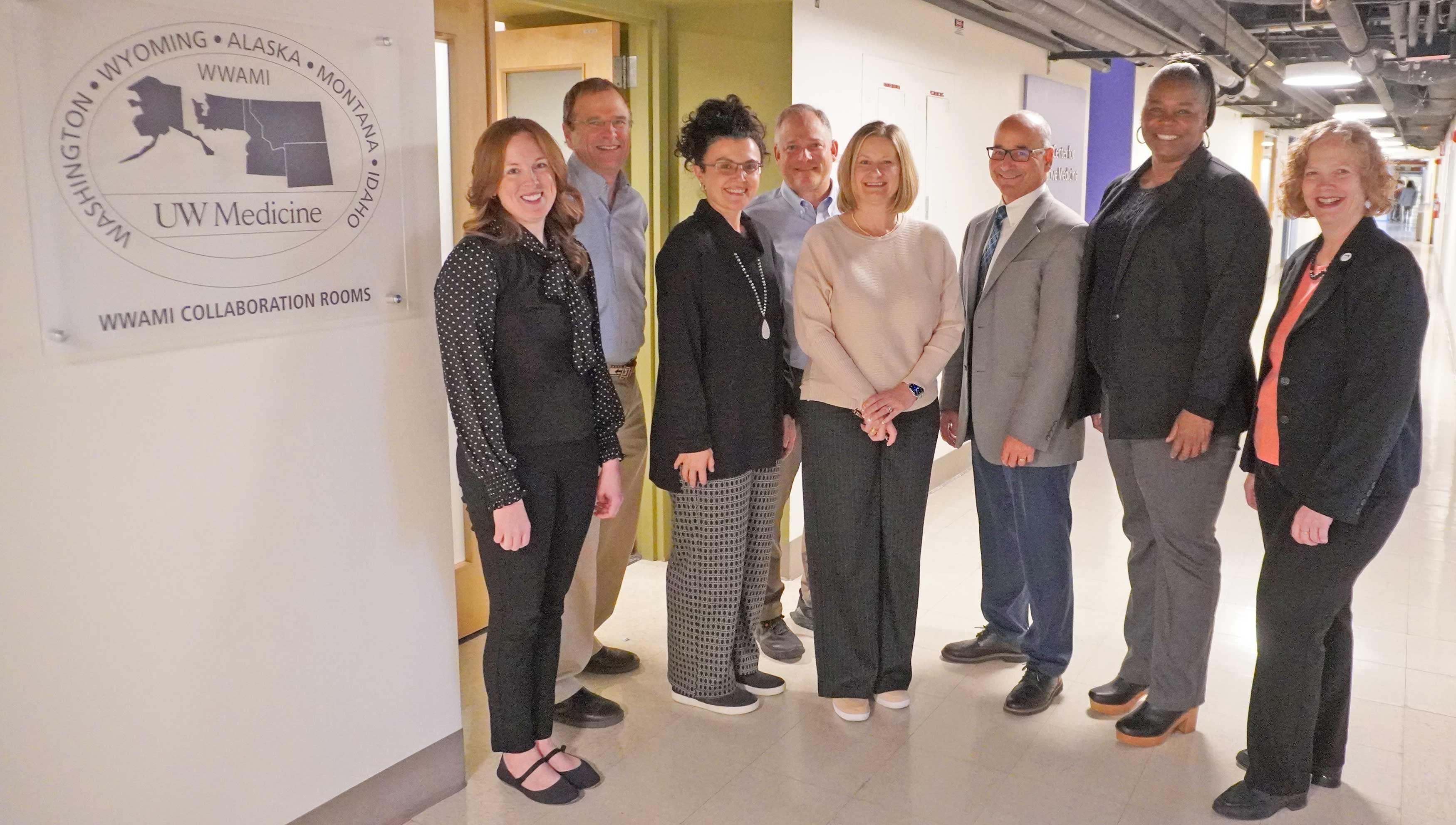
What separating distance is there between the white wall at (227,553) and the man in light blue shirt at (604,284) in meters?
0.54

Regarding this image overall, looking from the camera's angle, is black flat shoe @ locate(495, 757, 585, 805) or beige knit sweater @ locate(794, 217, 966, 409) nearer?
black flat shoe @ locate(495, 757, 585, 805)

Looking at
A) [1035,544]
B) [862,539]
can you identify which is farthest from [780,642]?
[1035,544]

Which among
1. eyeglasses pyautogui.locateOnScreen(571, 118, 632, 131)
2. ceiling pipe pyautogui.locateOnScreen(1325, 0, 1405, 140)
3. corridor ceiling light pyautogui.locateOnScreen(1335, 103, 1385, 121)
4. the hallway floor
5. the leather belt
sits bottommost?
the hallway floor

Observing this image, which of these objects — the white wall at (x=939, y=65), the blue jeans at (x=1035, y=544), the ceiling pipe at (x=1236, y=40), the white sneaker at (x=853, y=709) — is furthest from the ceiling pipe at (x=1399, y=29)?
the white sneaker at (x=853, y=709)

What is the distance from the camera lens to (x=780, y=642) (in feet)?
13.1

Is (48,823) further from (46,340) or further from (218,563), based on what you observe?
(46,340)

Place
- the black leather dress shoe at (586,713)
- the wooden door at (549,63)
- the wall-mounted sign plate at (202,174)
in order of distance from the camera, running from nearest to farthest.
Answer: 1. the wall-mounted sign plate at (202,174)
2. the black leather dress shoe at (586,713)
3. the wooden door at (549,63)

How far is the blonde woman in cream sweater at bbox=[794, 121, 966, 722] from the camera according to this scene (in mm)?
3160

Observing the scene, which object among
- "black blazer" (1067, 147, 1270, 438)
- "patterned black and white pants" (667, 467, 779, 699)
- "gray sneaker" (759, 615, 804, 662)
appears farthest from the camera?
"gray sneaker" (759, 615, 804, 662)

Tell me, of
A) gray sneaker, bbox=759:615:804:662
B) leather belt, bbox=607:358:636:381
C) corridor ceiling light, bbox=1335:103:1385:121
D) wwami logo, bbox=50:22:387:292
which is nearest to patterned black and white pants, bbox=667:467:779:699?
gray sneaker, bbox=759:615:804:662

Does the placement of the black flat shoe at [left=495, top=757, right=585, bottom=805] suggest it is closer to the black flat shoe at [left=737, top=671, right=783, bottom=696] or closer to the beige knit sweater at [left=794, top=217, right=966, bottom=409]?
the black flat shoe at [left=737, top=671, right=783, bottom=696]

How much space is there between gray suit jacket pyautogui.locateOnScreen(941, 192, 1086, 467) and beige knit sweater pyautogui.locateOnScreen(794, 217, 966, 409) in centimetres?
14

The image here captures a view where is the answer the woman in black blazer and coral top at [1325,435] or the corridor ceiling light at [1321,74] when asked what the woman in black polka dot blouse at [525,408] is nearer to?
the woman in black blazer and coral top at [1325,435]

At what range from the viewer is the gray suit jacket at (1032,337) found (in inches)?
128
